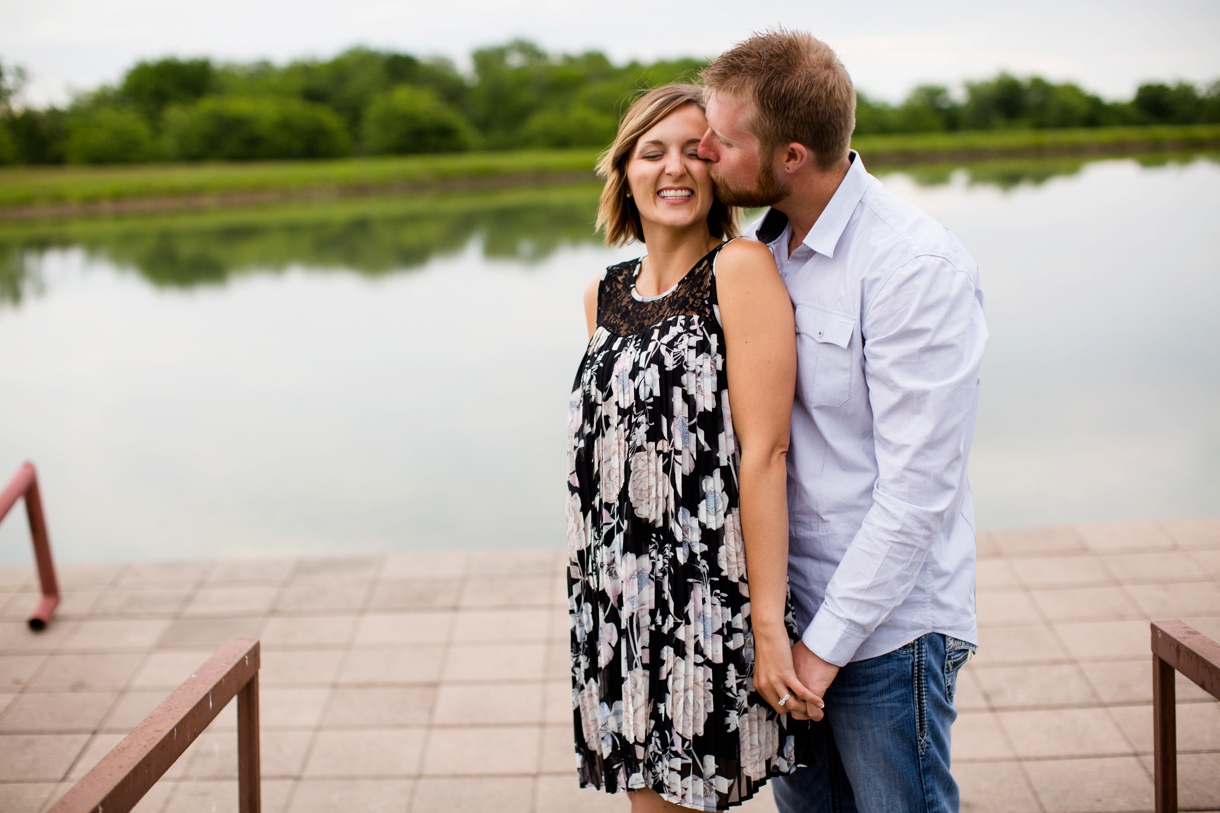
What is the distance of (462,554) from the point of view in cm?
363

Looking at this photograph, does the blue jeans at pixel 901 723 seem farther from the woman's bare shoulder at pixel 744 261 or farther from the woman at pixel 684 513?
the woman's bare shoulder at pixel 744 261

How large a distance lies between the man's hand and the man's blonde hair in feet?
2.17

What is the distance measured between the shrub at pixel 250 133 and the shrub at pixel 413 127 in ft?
6.72

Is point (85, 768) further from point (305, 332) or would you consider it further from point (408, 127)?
point (408, 127)

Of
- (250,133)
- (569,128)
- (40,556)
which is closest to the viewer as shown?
(40,556)

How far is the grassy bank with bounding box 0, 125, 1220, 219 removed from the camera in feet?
76.0

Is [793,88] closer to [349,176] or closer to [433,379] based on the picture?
[433,379]

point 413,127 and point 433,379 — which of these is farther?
point 413,127

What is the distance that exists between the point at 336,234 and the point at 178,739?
63.3ft

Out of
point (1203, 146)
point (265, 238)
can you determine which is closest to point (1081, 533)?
point (1203, 146)

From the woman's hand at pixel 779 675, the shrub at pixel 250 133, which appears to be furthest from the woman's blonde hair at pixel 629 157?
the shrub at pixel 250 133

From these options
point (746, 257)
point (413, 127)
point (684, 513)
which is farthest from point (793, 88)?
point (413, 127)

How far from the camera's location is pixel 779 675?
50.1 inches

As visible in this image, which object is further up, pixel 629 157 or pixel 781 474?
pixel 629 157
